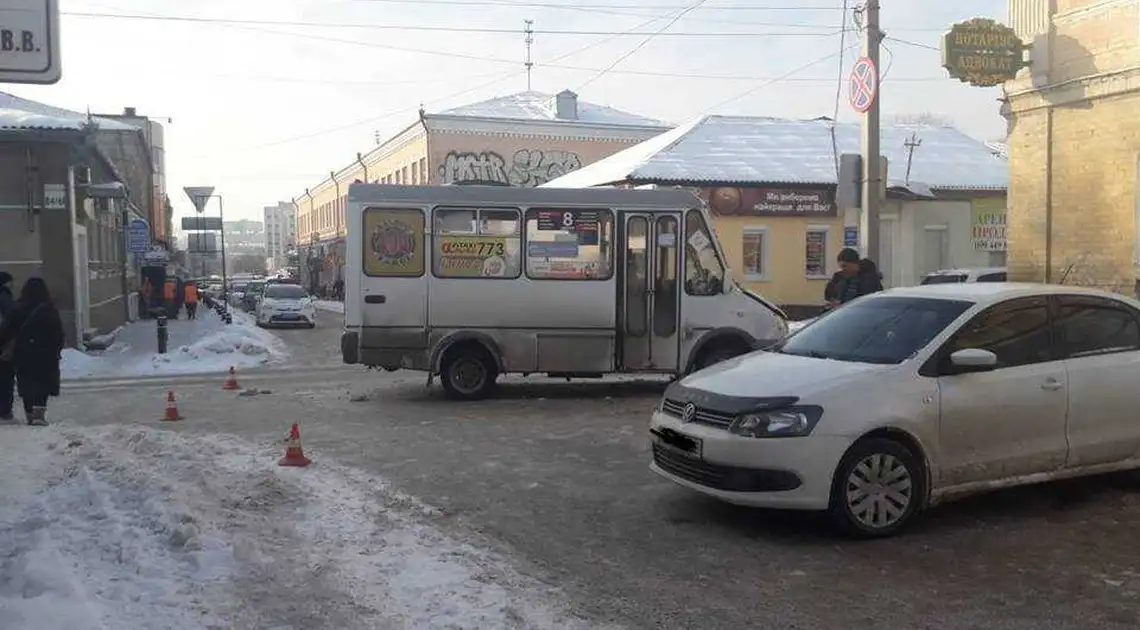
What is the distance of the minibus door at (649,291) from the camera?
12.6 m

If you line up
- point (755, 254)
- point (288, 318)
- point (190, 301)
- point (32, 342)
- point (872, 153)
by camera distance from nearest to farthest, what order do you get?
1. point (32, 342)
2. point (872, 153)
3. point (755, 254)
4. point (288, 318)
5. point (190, 301)

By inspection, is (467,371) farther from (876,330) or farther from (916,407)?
(916,407)

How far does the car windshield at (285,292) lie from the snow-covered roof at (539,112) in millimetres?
15737

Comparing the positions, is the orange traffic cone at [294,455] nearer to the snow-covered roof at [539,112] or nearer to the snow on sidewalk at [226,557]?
the snow on sidewalk at [226,557]

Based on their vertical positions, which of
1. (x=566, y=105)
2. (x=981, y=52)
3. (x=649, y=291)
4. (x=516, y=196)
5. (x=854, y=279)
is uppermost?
(x=566, y=105)

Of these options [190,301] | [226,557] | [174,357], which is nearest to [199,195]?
[190,301]

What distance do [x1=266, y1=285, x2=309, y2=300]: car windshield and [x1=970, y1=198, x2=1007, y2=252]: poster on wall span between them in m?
21.9

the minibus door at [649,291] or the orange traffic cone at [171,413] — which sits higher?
the minibus door at [649,291]

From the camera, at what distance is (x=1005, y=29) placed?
1485 cm

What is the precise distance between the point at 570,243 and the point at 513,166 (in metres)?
33.6

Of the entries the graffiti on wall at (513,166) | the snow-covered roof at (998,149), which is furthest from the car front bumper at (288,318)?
the snow-covered roof at (998,149)

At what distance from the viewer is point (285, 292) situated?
31594mm

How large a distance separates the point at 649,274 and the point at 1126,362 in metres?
6.43

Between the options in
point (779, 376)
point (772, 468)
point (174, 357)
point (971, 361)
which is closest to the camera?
point (772, 468)
